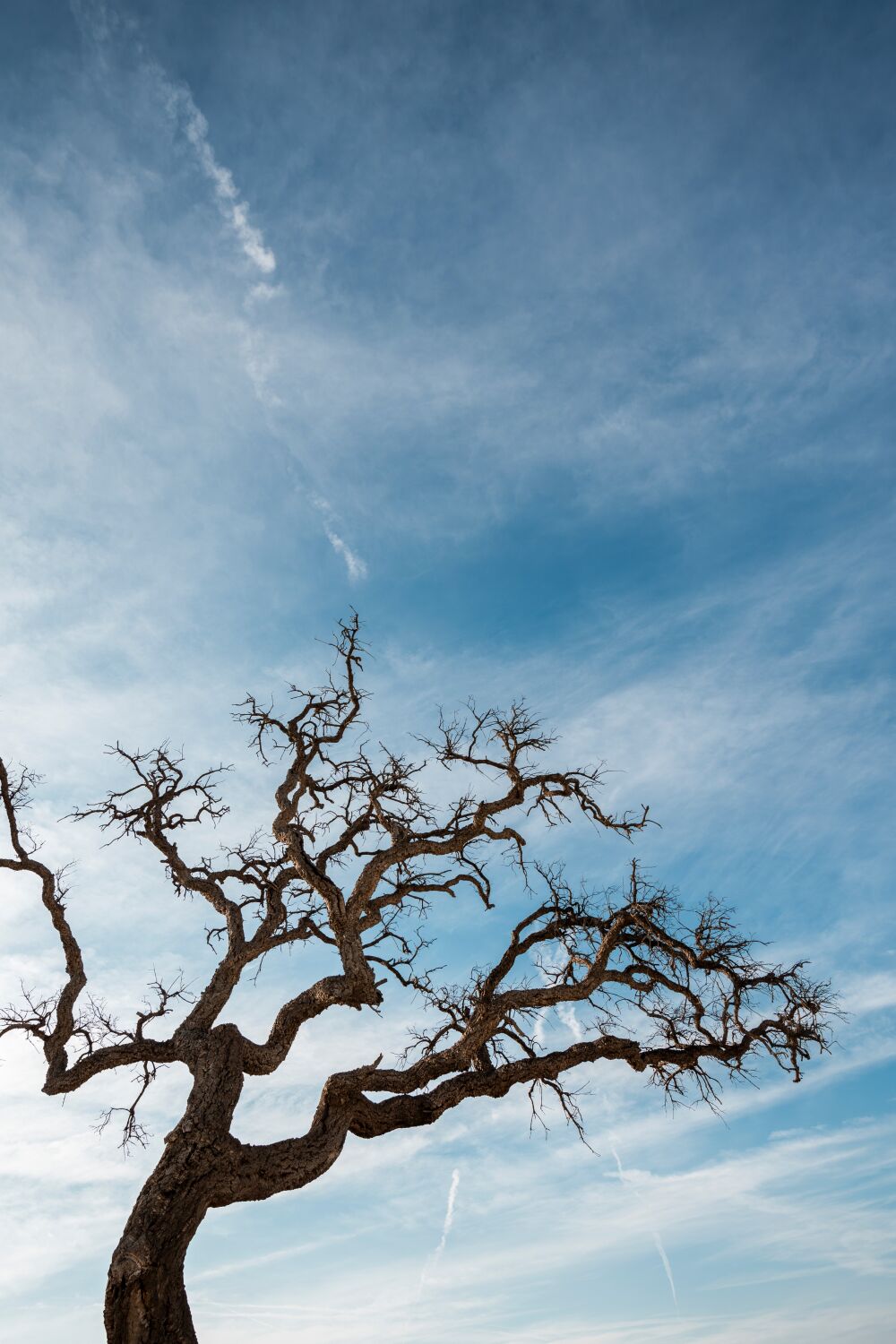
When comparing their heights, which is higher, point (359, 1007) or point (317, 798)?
point (317, 798)

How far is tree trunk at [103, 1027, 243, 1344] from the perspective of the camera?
9.24 m

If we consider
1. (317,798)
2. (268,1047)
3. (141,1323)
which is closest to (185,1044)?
(268,1047)

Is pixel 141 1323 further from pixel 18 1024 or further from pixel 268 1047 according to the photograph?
pixel 18 1024

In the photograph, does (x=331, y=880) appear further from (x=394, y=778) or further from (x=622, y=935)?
(x=622, y=935)

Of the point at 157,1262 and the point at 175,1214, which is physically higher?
the point at 175,1214

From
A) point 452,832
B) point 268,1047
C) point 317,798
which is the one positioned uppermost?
point 317,798

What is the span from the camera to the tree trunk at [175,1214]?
924 centimetres

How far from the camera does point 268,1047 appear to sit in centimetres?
1187

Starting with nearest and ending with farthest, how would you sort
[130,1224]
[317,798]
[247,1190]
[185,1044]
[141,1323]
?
[141,1323]
[130,1224]
[247,1190]
[185,1044]
[317,798]

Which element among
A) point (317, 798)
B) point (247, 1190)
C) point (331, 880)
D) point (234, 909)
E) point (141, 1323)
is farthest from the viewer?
point (317, 798)

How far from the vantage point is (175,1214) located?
32.3 ft

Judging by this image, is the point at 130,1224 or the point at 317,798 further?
the point at 317,798

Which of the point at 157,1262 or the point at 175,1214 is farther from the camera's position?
the point at 175,1214

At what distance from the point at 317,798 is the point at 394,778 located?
133 cm
